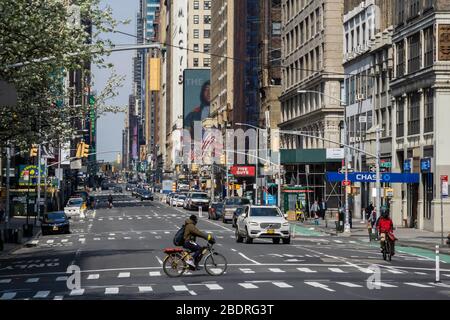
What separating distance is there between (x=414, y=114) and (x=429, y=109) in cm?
358

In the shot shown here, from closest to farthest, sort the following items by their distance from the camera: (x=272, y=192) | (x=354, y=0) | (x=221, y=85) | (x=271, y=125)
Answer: (x=354, y=0)
(x=272, y=192)
(x=271, y=125)
(x=221, y=85)

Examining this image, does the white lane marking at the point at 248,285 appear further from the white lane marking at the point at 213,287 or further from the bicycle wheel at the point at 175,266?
the bicycle wheel at the point at 175,266

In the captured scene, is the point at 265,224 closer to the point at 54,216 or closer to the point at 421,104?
the point at 421,104

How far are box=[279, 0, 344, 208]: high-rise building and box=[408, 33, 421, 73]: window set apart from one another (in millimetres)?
18277

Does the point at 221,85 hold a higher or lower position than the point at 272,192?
higher

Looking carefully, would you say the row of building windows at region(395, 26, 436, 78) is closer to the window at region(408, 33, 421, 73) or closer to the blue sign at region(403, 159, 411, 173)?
the window at region(408, 33, 421, 73)

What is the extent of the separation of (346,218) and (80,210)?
127 feet

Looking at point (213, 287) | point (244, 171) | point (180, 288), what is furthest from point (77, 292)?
point (244, 171)

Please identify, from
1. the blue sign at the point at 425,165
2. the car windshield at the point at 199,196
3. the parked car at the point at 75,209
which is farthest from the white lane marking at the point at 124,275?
the car windshield at the point at 199,196

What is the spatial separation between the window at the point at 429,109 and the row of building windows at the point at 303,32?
34650mm

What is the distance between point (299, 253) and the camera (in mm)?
43500
